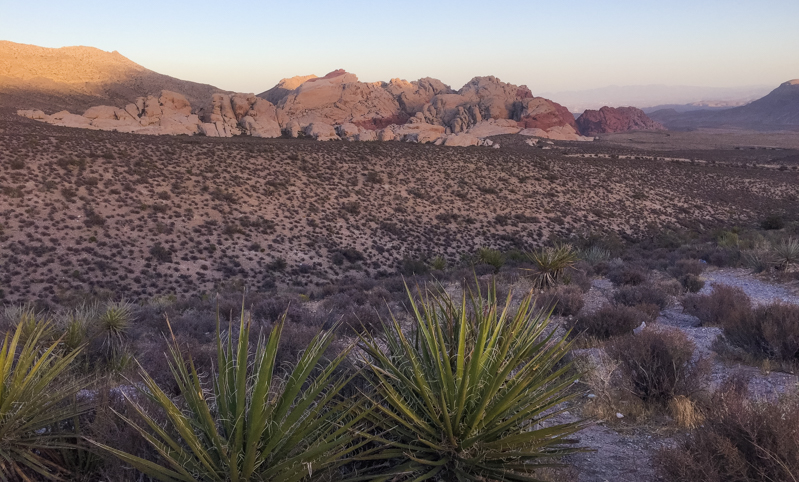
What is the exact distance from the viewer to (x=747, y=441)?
297cm

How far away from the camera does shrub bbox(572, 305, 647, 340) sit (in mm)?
7555

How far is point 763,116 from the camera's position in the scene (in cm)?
16488

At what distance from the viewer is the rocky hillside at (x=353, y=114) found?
5603 centimetres

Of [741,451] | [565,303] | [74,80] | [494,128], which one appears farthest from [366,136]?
[741,451]

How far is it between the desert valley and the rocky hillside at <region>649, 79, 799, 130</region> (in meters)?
105

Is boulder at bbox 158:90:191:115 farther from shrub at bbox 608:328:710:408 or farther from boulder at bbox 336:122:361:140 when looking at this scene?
shrub at bbox 608:328:710:408

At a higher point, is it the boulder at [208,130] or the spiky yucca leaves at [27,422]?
the boulder at [208,130]

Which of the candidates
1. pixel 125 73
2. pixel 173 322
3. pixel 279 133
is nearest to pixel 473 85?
pixel 279 133

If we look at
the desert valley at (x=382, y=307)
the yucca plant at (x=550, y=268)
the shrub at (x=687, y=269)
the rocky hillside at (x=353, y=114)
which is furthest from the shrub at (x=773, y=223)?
the rocky hillside at (x=353, y=114)

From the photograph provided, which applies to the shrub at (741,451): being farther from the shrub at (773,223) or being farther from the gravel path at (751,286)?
the shrub at (773,223)

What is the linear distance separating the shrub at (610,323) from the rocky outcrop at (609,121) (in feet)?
430

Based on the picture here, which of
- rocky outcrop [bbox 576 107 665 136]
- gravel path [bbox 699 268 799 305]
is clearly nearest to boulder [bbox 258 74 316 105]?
rocky outcrop [bbox 576 107 665 136]

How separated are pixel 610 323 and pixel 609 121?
464 feet

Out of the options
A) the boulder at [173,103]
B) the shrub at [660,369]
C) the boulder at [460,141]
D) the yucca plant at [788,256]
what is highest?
the boulder at [173,103]
